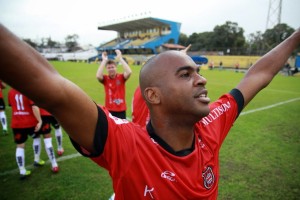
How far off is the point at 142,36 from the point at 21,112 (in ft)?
242

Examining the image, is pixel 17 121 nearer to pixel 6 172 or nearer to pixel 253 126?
pixel 6 172

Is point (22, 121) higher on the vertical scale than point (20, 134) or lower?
higher

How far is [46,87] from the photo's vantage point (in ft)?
3.50

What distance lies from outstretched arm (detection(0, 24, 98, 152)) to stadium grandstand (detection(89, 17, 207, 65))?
53.5m

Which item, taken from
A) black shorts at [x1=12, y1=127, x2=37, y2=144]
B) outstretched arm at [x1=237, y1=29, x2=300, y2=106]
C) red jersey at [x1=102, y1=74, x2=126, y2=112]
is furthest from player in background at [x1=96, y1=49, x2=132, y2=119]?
outstretched arm at [x1=237, y1=29, x2=300, y2=106]

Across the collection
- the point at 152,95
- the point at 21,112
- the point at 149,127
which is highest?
the point at 152,95

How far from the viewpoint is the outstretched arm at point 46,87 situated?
96 cm

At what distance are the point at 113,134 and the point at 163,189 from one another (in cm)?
51

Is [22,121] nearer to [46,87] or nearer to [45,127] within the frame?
[45,127]

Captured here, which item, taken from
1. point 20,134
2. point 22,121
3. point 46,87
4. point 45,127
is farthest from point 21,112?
point 46,87

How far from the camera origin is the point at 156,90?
71.6 inches

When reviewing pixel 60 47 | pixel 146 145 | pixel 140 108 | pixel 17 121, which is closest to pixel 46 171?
pixel 17 121

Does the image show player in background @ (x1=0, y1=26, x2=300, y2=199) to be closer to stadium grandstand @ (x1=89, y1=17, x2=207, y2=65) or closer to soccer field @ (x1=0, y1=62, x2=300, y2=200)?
soccer field @ (x1=0, y1=62, x2=300, y2=200)

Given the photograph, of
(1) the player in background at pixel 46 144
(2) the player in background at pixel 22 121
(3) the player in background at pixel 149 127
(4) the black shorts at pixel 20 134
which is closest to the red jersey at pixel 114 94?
(1) the player in background at pixel 46 144
